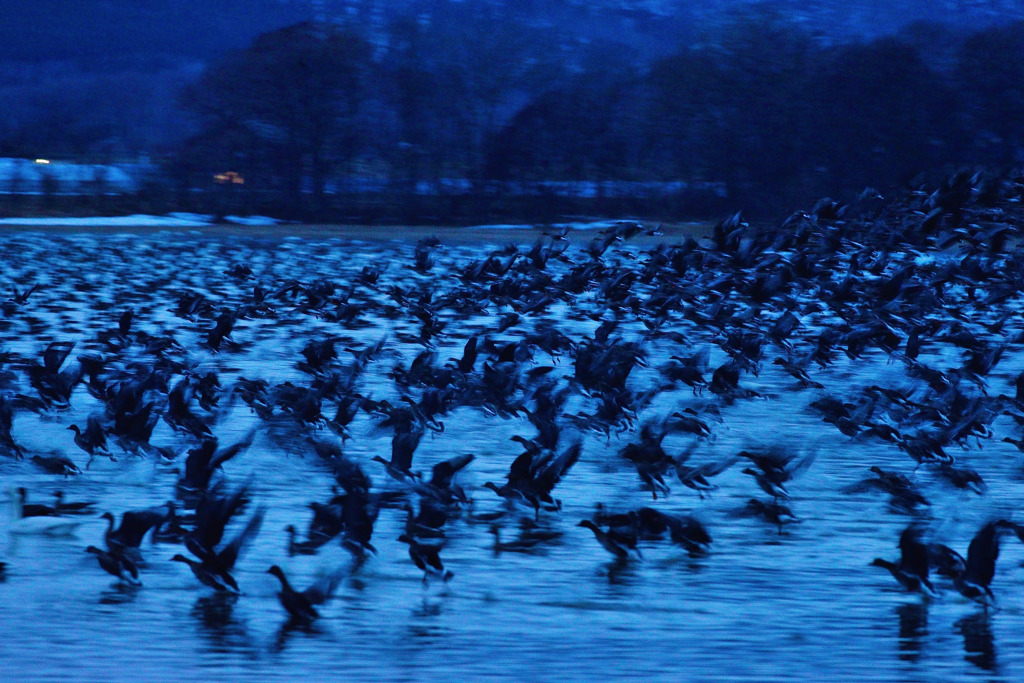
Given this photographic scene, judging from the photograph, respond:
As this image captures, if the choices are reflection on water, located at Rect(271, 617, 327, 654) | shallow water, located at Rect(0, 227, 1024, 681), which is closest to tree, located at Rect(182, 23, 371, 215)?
shallow water, located at Rect(0, 227, 1024, 681)

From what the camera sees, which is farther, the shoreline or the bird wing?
the shoreline

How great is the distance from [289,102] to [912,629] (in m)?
49.3

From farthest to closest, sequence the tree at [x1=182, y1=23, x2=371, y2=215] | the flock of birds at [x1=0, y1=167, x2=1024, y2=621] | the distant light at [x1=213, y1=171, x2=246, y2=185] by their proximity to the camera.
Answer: the tree at [x1=182, y1=23, x2=371, y2=215] → the distant light at [x1=213, y1=171, x2=246, y2=185] → the flock of birds at [x1=0, y1=167, x2=1024, y2=621]

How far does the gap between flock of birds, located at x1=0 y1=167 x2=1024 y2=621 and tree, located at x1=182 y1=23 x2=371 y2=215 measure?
2804cm

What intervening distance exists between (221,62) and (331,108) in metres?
4.58

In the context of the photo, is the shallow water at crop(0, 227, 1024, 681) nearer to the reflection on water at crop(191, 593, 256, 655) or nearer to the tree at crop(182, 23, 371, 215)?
the reflection on water at crop(191, 593, 256, 655)

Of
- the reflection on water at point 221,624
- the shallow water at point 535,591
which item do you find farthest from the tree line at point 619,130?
the reflection on water at point 221,624

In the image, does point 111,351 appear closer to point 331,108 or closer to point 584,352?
point 584,352

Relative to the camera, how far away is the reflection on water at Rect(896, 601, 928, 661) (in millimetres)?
6457

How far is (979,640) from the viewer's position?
21.7ft

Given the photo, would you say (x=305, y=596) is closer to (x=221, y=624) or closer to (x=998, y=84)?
(x=221, y=624)

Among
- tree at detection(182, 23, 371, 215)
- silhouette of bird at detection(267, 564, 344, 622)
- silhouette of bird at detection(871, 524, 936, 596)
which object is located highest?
tree at detection(182, 23, 371, 215)

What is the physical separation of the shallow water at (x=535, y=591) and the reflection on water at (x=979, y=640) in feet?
0.04

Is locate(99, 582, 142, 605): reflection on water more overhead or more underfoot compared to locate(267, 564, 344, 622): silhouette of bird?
more underfoot
